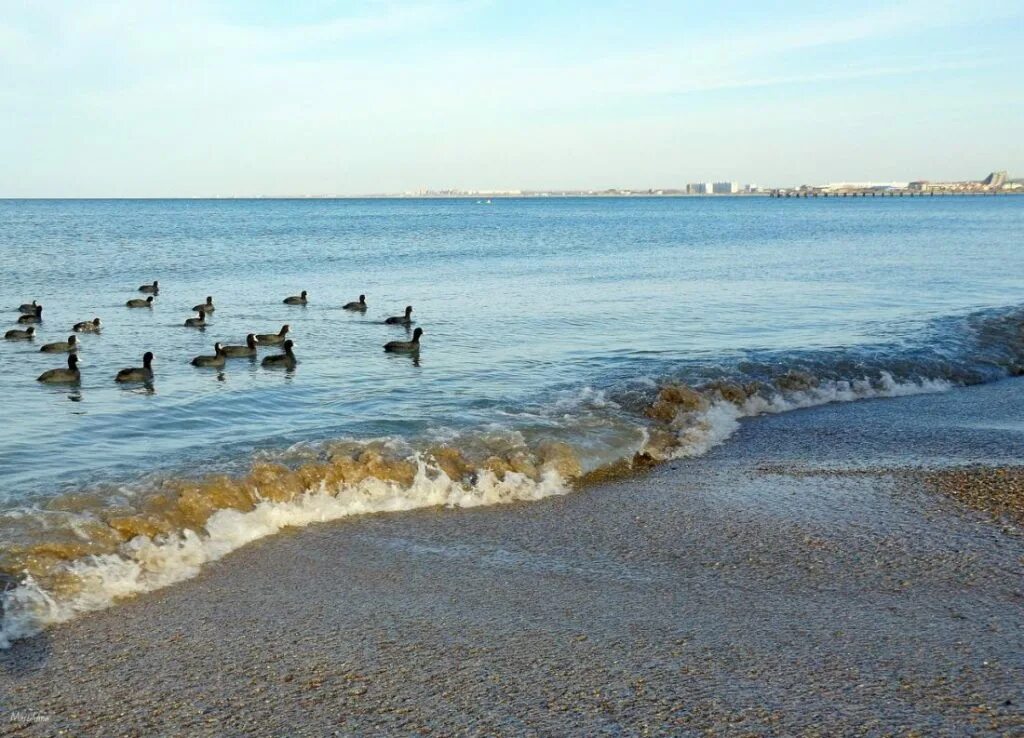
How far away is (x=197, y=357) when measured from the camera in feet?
61.8

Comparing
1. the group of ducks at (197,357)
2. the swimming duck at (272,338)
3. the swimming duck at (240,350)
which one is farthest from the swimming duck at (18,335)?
the swimming duck at (240,350)

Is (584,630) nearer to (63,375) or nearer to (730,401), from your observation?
(730,401)

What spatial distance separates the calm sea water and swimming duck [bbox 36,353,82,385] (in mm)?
334

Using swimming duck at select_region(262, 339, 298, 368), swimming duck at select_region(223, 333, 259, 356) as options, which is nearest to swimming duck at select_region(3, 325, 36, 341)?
swimming duck at select_region(223, 333, 259, 356)

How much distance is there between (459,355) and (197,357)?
4.87 metres

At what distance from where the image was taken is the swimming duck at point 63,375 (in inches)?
653

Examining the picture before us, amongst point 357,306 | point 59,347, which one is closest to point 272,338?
point 59,347

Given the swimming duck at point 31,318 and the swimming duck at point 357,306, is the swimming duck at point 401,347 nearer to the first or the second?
the swimming duck at point 357,306

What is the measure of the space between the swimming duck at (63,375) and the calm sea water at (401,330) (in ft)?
1.09

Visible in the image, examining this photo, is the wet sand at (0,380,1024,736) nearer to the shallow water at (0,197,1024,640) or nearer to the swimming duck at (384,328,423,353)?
the shallow water at (0,197,1024,640)

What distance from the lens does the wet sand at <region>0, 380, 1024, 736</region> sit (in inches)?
207

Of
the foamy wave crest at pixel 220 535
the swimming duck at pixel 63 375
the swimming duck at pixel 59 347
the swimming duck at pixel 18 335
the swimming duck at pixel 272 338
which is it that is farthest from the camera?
the swimming duck at pixel 18 335

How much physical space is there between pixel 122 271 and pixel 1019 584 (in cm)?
3949

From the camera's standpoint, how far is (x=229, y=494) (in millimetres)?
9188
